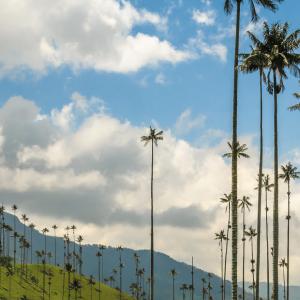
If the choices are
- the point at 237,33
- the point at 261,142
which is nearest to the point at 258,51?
the point at 237,33

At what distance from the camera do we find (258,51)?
45531 millimetres

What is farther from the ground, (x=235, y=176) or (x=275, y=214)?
(x=235, y=176)

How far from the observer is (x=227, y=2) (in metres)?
40.6

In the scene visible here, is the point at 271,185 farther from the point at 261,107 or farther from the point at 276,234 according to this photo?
the point at 276,234

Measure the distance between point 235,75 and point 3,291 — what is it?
172 m

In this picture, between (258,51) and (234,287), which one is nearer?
(234,287)

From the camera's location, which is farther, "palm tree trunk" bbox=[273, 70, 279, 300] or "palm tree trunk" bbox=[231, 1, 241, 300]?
"palm tree trunk" bbox=[273, 70, 279, 300]

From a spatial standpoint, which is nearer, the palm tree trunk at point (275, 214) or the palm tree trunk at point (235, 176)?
the palm tree trunk at point (235, 176)

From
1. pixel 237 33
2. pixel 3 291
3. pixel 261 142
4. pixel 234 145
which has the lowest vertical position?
pixel 3 291

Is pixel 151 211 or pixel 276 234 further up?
pixel 151 211

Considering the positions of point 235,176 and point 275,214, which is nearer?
point 235,176

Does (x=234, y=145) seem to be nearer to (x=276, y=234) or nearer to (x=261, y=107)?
(x=276, y=234)

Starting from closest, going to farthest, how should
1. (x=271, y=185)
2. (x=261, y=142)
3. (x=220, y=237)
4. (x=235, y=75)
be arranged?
1. (x=235, y=75)
2. (x=261, y=142)
3. (x=271, y=185)
4. (x=220, y=237)

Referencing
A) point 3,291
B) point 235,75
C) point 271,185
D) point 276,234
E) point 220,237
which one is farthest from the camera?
point 3,291
